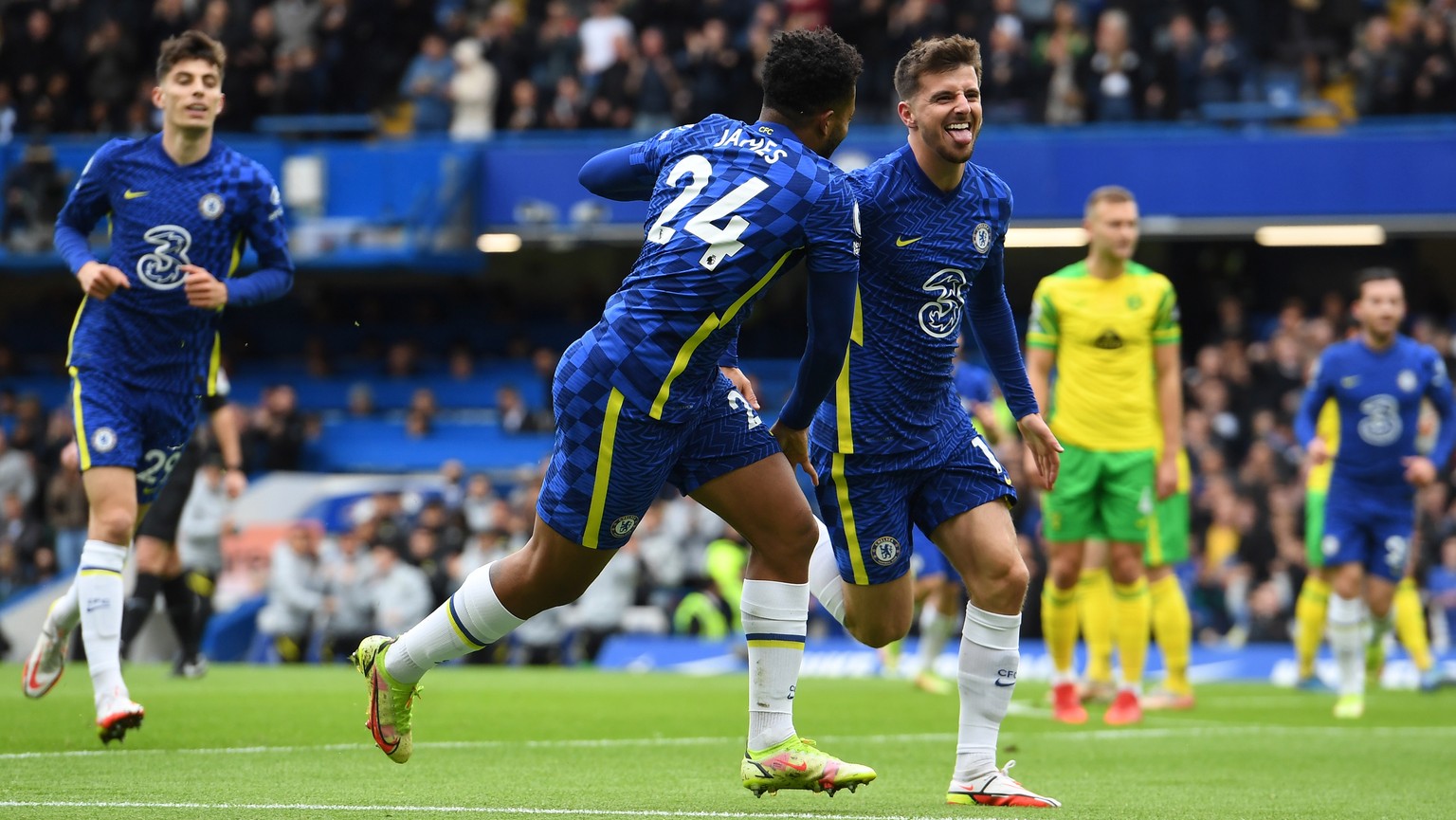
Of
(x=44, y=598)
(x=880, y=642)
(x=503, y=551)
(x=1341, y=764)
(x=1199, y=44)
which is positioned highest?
(x=1199, y=44)

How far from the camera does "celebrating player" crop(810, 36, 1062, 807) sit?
5918 millimetres

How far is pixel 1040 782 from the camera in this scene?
6.59 metres

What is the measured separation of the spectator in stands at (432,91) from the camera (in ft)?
76.0

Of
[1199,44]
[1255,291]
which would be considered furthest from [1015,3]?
[1255,291]

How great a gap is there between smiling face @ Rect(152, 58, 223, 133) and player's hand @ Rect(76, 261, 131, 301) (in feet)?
2.38

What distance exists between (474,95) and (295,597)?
24.8ft

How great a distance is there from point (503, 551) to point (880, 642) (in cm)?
1190

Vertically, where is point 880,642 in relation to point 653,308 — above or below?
below

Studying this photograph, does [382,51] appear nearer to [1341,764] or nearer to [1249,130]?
[1249,130]

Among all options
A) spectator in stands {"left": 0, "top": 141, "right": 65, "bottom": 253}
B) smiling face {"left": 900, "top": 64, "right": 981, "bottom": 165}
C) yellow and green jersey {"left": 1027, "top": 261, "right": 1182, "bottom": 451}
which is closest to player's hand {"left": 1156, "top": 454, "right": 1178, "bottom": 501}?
yellow and green jersey {"left": 1027, "top": 261, "right": 1182, "bottom": 451}

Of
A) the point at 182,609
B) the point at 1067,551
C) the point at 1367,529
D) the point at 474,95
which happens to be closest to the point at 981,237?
the point at 1067,551

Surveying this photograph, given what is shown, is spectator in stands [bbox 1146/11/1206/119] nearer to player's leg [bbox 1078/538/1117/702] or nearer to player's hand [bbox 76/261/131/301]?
player's leg [bbox 1078/538/1117/702]

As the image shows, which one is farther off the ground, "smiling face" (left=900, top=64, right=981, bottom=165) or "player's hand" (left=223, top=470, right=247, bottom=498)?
"smiling face" (left=900, top=64, right=981, bottom=165)

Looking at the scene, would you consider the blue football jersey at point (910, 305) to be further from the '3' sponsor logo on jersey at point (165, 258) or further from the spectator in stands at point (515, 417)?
the spectator in stands at point (515, 417)
